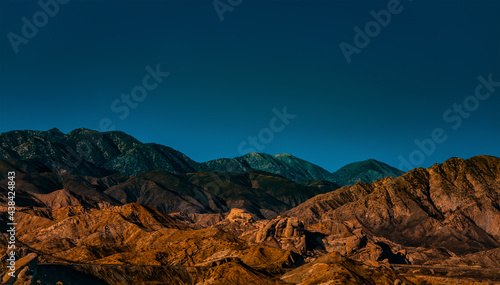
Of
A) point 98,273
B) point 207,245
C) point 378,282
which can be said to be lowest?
point 378,282

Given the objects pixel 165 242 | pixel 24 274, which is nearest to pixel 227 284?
pixel 24 274

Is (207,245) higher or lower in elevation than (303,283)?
higher

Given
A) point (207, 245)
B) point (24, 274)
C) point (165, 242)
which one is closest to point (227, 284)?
point (24, 274)

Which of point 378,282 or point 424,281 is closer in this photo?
point 378,282

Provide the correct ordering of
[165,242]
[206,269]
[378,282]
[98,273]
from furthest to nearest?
1. [165,242]
2. [206,269]
3. [378,282]
4. [98,273]

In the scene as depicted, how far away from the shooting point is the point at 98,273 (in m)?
120

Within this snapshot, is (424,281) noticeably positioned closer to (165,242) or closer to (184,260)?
(184,260)

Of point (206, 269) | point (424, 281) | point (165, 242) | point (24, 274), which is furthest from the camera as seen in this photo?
point (165, 242)

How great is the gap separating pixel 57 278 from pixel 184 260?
221 ft

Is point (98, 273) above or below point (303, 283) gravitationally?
above

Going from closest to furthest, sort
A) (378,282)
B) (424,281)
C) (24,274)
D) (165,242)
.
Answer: (24,274) < (378,282) < (424,281) < (165,242)

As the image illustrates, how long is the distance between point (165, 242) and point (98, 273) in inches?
2963

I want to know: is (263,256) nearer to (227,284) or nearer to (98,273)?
(227,284)

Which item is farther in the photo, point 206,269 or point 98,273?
point 206,269
